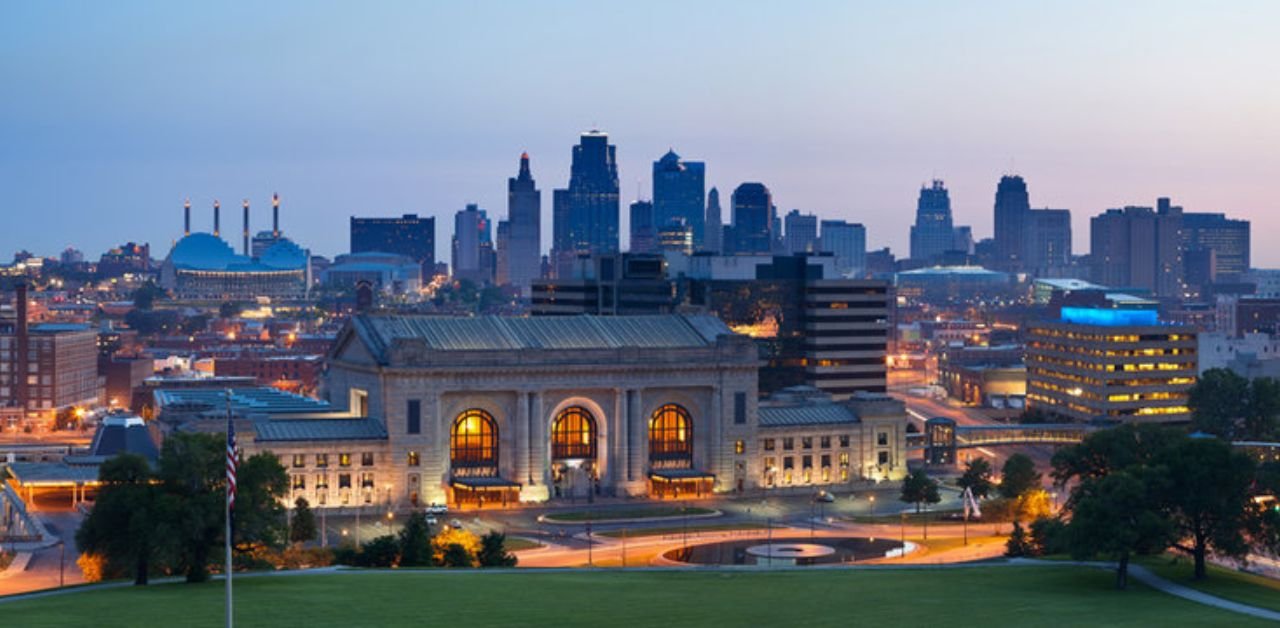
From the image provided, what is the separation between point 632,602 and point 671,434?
8553 cm

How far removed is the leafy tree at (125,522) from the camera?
316ft

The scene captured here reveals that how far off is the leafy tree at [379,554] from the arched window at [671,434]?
6208cm

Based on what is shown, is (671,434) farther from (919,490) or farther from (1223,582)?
(1223,582)

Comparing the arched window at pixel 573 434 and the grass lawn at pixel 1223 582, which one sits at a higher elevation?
the arched window at pixel 573 434

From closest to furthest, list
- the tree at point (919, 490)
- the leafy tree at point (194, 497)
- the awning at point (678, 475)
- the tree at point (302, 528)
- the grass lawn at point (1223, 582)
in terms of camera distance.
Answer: the grass lawn at point (1223, 582) < the leafy tree at point (194, 497) < the tree at point (302, 528) < the tree at point (919, 490) < the awning at point (678, 475)

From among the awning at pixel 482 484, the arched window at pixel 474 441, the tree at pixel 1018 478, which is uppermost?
the arched window at pixel 474 441

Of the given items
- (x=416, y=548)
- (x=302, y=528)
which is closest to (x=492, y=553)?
(x=416, y=548)

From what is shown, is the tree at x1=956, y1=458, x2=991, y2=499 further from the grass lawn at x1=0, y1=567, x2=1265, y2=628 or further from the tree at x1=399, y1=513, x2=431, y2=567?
the tree at x1=399, y1=513, x2=431, y2=567

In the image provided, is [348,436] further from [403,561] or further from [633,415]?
[403,561]

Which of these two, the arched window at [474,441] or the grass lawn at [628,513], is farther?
the arched window at [474,441]

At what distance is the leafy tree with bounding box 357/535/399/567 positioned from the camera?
365 feet

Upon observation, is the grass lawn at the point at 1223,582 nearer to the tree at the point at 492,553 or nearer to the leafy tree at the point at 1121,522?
the leafy tree at the point at 1121,522

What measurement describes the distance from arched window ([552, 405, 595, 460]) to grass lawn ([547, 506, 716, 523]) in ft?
34.1

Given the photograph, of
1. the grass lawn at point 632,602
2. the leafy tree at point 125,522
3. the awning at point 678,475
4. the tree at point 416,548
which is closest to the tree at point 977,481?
the awning at point 678,475
